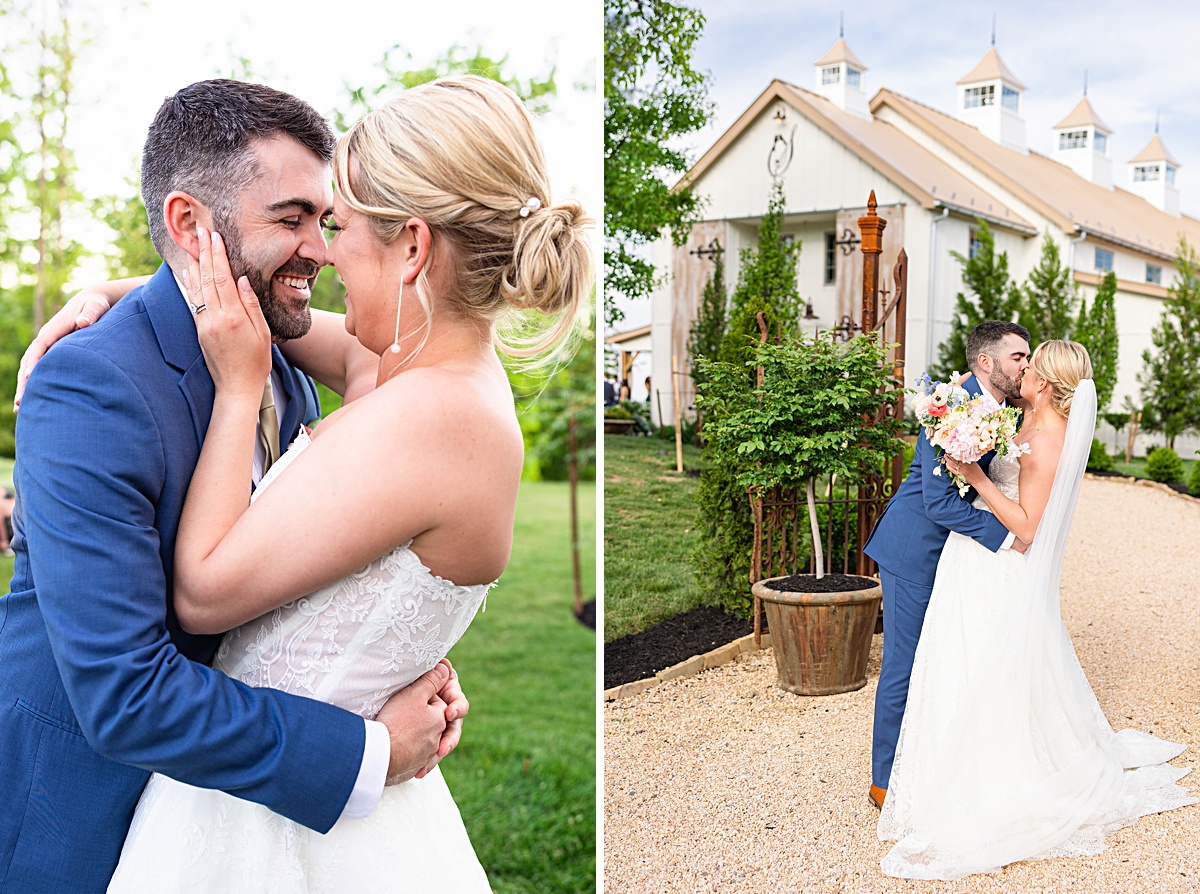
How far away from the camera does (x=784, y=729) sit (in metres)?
4.34

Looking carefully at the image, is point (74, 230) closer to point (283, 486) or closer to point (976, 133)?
point (976, 133)

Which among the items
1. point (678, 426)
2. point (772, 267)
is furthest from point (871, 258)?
point (772, 267)

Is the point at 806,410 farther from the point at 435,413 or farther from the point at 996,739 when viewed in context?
the point at 435,413

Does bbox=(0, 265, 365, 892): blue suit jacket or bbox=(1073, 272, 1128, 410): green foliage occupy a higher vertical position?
bbox=(1073, 272, 1128, 410): green foliage

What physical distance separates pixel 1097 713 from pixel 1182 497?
115cm

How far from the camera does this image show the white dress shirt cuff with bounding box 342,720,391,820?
1347mm

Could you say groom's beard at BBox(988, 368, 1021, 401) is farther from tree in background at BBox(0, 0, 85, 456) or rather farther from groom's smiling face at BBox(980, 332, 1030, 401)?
tree in background at BBox(0, 0, 85, 456)

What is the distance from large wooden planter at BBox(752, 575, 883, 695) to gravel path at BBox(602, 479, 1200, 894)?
0.29 ft

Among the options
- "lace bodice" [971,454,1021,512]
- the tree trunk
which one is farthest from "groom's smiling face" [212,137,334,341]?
the tree trunk

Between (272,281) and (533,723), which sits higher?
(272,281)

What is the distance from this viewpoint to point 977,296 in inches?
284

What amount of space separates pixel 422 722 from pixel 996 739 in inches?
100

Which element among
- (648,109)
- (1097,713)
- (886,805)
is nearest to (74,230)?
(648,109)

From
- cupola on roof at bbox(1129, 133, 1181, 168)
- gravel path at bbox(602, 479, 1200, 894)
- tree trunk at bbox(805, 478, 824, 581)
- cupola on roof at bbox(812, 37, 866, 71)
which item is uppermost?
cupola on roof at bbox(812, 37, 866, 71)
